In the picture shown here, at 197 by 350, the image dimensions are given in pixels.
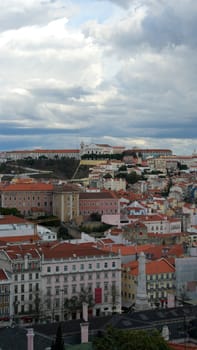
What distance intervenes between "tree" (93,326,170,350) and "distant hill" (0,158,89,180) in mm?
98127

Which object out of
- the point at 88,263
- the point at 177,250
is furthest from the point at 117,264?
the point at 177,250

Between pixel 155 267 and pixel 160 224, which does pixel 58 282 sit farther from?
pixel 160 224

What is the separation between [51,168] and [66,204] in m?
51.9

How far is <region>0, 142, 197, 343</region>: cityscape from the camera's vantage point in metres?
40.1

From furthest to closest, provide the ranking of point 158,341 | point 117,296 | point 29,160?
point 29,160, point 117,296, point 158,341

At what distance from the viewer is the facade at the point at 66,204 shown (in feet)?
250

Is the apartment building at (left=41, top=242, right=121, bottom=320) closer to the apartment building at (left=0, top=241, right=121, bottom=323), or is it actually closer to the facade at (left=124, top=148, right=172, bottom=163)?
the apartment building at (left=0, top=241, right=121, bottom=323)

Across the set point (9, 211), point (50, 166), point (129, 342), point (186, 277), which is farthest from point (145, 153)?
point (129, 342)

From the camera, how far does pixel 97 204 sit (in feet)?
262

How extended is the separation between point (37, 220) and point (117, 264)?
32.0 m

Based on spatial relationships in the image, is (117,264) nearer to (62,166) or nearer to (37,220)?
(37,220)

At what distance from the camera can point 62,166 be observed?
129375 millimetres

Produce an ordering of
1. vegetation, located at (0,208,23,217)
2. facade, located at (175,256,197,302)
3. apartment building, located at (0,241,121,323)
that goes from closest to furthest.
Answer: apartment building, located at (0,241,121,323) < facade, located at (175,256,197,302) < vegetation, located at (0,208,23,217)

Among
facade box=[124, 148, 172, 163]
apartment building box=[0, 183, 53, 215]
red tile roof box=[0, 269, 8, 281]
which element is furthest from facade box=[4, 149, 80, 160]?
red tile roof box=[0, 269, 8, 281]
